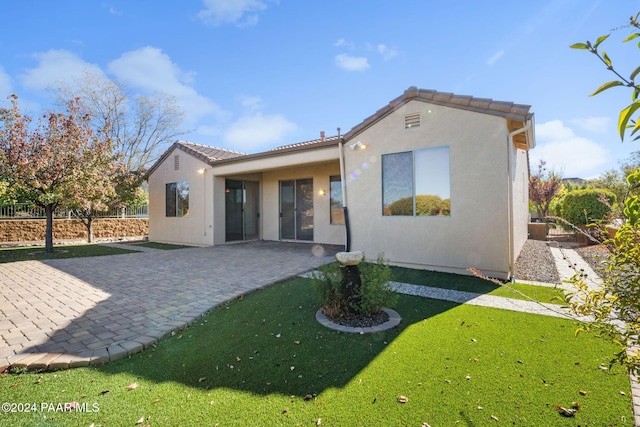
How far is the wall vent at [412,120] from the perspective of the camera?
7.47 m

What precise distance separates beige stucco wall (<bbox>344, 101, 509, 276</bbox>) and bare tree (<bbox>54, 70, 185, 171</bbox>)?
21065 mm

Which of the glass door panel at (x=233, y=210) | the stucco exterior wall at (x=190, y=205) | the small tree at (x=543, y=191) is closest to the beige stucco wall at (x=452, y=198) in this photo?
the glass door panel at (x=233, y=210)

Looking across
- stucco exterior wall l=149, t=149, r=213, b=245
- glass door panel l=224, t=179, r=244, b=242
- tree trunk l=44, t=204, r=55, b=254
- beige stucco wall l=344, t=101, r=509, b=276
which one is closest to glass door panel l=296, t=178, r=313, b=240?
glass door panel l=224, t=179, r=244, b=242

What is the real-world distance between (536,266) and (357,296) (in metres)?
6.41

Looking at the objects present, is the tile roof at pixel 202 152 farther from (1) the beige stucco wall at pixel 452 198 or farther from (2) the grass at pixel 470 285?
(2) the grass at pixel 470 285

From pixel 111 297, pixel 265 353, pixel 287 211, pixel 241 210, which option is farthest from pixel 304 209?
pixel 265 353

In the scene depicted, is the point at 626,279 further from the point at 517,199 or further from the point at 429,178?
the point at 517,199

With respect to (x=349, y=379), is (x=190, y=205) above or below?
above

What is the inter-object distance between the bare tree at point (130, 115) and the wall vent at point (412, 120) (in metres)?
22.0

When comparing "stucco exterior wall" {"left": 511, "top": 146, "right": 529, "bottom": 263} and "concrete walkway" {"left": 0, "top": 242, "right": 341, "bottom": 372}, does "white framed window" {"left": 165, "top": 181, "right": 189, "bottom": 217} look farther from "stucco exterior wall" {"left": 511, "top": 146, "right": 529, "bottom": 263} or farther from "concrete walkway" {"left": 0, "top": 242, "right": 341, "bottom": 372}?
"stucco exterior wall" {"left": 511, "top": 146, "right": 529, "bottom": 263}

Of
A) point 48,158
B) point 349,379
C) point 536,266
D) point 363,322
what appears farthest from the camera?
point 48,158

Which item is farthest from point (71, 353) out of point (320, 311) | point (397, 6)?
point (397, 6)

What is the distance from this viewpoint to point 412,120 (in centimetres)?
755

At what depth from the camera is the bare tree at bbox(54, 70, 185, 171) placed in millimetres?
22656
